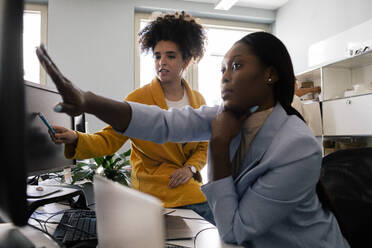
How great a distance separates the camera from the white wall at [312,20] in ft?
11.6

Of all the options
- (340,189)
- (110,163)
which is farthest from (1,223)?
(340,189)

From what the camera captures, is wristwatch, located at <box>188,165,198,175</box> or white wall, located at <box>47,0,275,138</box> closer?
wristwatch, located at <box>188,165,198,175</box>

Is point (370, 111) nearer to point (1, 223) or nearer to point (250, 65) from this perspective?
point (250, 65)

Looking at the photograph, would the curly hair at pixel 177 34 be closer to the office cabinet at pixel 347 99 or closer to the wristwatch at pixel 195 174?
the wristwatch at pixel 195 174

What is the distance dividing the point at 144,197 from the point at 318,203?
61 cm

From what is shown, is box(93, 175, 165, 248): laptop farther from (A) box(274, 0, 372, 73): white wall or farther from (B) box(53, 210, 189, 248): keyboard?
(A) box(274, 0, 372, 73): white wall

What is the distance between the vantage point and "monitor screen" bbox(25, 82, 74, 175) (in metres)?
0.90

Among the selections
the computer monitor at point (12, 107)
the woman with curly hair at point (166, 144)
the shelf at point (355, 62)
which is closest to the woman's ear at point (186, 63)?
the woman with curly hair at point (166, 144)

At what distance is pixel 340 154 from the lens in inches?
39.6

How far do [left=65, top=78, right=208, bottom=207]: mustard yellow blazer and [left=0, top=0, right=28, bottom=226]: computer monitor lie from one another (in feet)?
1.91

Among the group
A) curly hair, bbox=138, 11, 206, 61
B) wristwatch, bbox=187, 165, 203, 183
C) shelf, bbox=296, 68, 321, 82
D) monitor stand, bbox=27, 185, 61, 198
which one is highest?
shelf, bbox=296, 68, 321, 82

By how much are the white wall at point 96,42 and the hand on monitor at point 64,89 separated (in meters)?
3.62

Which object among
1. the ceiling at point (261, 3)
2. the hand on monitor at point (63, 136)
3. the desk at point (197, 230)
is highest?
the ceiling at point (261, 3)

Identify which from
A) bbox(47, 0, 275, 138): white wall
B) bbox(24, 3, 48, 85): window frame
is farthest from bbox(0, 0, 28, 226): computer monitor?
bbox(24, 3, 48, 85): window frame
